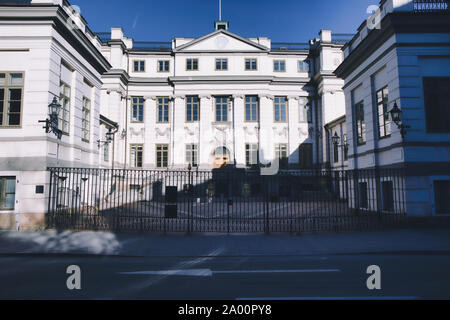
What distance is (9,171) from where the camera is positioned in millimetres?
11219

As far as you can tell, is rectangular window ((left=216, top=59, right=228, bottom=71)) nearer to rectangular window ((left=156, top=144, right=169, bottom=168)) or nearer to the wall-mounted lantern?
rectangular window ((left=156, top=144, right=169, bottom=168))

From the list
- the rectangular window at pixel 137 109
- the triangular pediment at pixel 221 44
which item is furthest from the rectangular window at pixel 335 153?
the rectangular window at pixel 137 109

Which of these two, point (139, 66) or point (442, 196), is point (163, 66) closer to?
point (139, 66)

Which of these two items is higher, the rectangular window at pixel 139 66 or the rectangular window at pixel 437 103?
the rectangular window at pixel 139 66

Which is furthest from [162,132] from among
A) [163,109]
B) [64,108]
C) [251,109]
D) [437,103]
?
[437,103]

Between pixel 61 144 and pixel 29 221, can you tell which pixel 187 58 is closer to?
pixel 61 144

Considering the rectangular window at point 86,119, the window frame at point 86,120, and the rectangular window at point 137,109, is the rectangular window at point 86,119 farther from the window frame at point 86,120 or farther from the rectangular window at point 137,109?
the rectangular window at point 137,109

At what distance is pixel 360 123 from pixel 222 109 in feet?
58.4

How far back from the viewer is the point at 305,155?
101ft

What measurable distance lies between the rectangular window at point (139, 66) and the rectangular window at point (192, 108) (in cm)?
732

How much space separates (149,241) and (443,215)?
12.7 meters

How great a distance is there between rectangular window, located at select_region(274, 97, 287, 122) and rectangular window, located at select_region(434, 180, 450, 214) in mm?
21022

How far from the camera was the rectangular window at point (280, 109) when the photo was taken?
103ft
